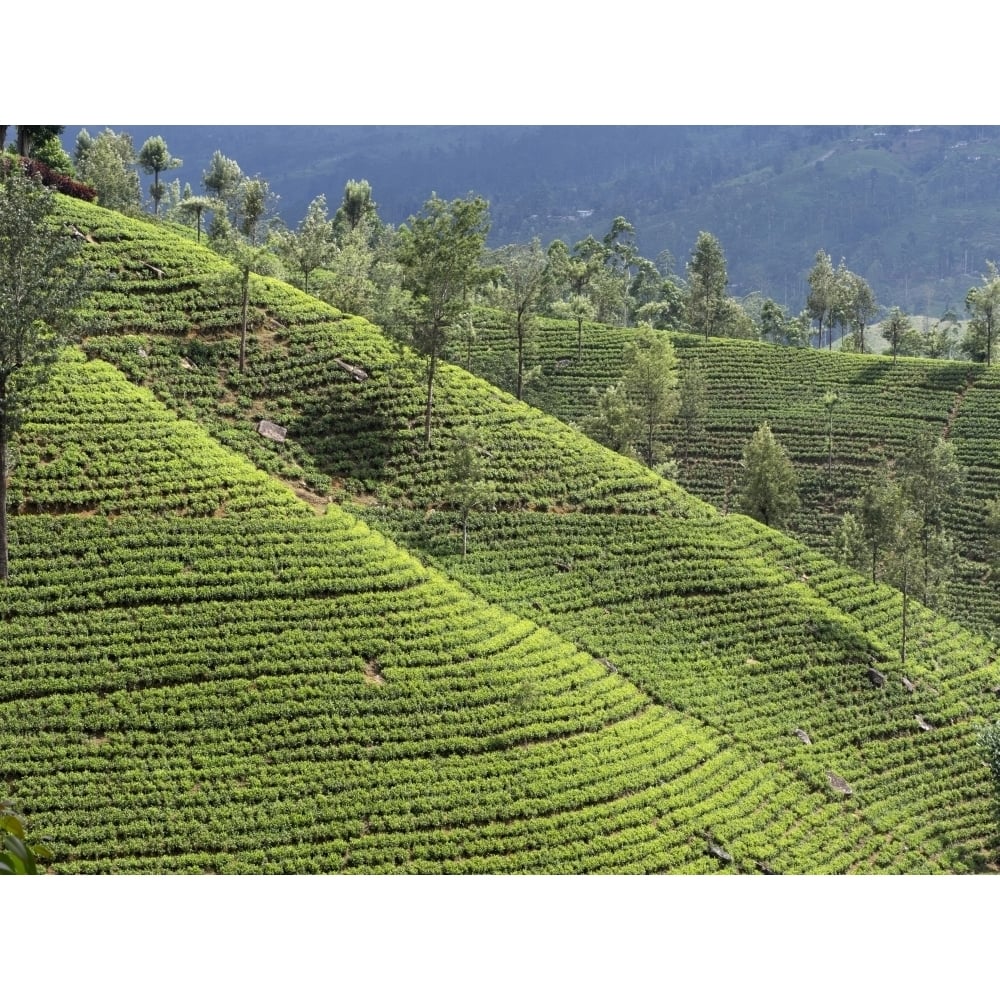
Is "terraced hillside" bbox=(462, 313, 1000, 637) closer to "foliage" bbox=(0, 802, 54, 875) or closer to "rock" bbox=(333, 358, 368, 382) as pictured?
"rock" bbox=(333, 358, 368, 382)

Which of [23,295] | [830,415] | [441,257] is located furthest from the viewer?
[830,415]

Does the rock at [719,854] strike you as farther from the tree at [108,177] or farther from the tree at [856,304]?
the tree at [856,304]

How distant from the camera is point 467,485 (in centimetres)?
5184

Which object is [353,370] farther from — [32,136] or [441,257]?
[32,136]

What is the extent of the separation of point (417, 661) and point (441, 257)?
26682 millimetres

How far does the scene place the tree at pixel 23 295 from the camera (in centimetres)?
4144

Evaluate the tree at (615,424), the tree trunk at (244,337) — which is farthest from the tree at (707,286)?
the tree trunk at (244,337)

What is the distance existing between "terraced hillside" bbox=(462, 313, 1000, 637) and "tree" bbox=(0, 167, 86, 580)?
1637 inches

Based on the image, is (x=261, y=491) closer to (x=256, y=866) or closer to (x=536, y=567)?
(x=536, y=567)

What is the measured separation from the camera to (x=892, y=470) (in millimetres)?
82250

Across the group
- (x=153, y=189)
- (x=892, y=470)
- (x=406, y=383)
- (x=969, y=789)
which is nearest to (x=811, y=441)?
(x=892, y=470)

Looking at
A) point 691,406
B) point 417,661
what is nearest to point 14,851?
point 417,661

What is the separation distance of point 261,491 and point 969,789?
33.8m

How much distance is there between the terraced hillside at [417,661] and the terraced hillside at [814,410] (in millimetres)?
20832
